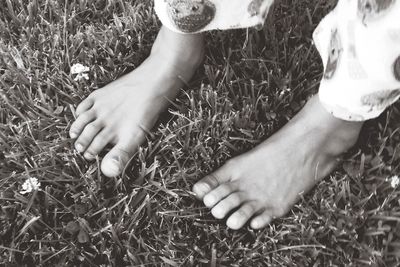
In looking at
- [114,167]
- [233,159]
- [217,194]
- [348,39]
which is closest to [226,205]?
[217,194]

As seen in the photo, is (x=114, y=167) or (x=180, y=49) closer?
(x=114, y=167)

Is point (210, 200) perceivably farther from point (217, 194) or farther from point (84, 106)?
point (84, 106)

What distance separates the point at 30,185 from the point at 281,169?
0.69m

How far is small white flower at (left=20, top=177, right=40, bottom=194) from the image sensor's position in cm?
131

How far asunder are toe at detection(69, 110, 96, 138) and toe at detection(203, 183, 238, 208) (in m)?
0.42

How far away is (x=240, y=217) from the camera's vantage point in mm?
1300

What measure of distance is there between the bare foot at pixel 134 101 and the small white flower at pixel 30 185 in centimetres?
15

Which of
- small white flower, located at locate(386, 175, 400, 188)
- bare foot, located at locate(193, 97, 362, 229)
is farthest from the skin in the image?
small white flower, located at locate(386, 175, 400, 188)

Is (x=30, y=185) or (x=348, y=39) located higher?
(x=348, y=39)

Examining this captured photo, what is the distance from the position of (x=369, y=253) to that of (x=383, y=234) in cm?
7

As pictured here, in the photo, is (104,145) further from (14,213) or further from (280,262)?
(280,262)

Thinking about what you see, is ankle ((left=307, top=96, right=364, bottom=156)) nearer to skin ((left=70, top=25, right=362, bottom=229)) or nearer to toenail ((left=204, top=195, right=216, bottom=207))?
skin ((left=70, top=25, right=362, bottom=229))

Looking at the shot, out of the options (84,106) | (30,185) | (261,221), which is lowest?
(261,221)

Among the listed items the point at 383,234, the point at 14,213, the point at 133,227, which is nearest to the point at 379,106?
the point at 383,234
